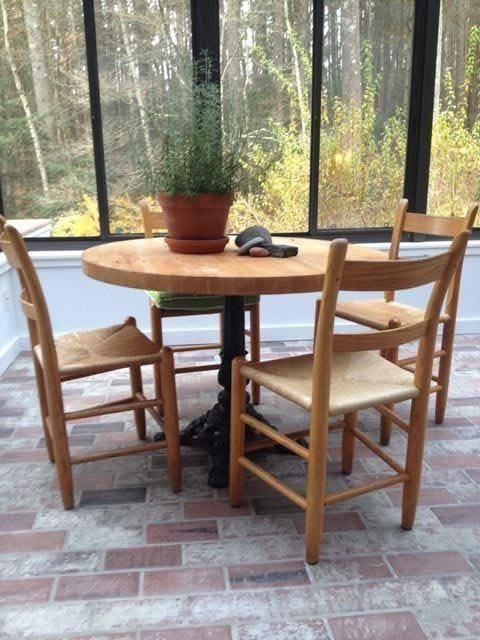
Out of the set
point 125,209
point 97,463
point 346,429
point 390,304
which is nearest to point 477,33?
point 390,304

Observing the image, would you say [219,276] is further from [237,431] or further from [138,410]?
[138,410]

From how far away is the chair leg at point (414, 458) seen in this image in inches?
64.7

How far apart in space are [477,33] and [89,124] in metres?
2.47

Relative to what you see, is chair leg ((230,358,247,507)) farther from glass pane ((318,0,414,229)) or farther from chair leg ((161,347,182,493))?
glass pane ((318,0,414,229))

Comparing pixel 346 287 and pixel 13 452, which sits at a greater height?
pixel 346 287

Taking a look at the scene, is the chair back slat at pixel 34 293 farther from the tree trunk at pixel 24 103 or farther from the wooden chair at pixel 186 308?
the tree trunk at pixel 24 103

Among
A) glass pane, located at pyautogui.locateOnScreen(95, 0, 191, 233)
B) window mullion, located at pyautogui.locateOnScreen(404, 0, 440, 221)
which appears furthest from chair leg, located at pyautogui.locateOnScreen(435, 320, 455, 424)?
glass pane, located at pyautogui.locateOnScreen(95, 0, 191, 233)

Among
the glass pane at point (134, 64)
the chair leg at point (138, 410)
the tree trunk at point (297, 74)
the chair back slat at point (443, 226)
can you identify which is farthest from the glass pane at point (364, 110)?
the chair leg at point (138, 410)

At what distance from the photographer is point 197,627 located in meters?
1.36

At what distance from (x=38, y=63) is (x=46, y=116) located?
29cm

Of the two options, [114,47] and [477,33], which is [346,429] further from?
[477,33]

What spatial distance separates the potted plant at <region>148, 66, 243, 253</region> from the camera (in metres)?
1.84

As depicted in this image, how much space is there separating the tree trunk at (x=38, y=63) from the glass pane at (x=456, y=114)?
2392 millimetres

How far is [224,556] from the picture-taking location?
1612 mm
